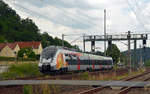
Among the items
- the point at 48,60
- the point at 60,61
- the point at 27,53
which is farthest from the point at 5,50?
the point at 48,60

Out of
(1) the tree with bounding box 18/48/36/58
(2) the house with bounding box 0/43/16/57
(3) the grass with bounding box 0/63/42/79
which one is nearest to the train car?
(3) the grass with bounding box 0/63/42/79

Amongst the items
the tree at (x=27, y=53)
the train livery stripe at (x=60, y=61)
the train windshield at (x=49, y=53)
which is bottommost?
the train livery stripe at (x=60, y=61)

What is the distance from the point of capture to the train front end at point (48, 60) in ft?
90.0

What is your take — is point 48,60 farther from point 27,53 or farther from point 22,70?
point 27,53

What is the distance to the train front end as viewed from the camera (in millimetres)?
27422

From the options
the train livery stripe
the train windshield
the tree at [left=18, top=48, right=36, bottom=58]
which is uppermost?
the tree at [left=18, top=48, right=36, bottom=58]

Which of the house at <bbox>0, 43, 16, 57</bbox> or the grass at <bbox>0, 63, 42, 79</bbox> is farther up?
the house at <bbox>0, 43, 16, 57</bbox>

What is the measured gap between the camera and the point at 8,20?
377ft

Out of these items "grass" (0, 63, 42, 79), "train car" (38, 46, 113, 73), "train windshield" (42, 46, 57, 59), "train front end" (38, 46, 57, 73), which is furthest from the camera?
"grass" (0, 63, 42, 79)

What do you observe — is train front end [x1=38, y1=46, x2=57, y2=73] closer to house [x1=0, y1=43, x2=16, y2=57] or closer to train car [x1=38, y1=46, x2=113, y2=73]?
train car [x1=38, y1=46, x2=113, y2=73]

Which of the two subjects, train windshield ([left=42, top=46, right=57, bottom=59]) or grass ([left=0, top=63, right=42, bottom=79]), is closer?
train windshield ([left=42, top=46, right=57, bottom=59])

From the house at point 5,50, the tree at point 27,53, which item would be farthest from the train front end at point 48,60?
the house at point 5,50

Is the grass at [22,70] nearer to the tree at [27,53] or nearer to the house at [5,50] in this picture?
the tree at [27,53]

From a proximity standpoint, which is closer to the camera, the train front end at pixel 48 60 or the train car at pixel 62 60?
the train front end at pixel 48 60
